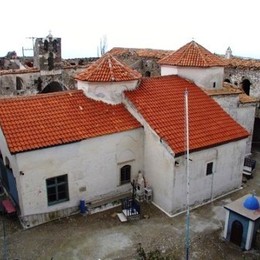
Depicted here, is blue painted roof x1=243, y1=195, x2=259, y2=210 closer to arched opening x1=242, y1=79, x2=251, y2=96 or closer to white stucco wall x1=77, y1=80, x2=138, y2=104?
white stucco wall x1=77, y1=80, x2=138, y2=104

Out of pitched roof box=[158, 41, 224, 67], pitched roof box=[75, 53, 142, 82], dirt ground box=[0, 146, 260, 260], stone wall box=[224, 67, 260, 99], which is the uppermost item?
pitched roof box=[158, 41, 224, 67]

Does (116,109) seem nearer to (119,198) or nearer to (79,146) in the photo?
(79,146)

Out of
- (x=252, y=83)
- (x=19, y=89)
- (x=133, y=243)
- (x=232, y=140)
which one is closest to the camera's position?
(x=133, y=243)

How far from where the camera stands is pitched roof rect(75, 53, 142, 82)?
697 inches

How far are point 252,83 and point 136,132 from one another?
12346mm

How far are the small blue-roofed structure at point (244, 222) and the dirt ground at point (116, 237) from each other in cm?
38

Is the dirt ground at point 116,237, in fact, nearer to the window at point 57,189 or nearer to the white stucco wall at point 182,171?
the white stucco wall at point 182,171

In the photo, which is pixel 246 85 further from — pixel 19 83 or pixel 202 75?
pixel 19 83

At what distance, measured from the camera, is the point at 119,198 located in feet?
57.7

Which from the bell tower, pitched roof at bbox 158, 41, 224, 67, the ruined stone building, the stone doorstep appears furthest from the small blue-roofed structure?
the bell tower

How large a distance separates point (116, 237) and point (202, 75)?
11616mm

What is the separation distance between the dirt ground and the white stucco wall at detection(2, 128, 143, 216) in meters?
1.09

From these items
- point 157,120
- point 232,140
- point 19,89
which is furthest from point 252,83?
point 19,89

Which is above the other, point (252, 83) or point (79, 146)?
point (252, 83)
